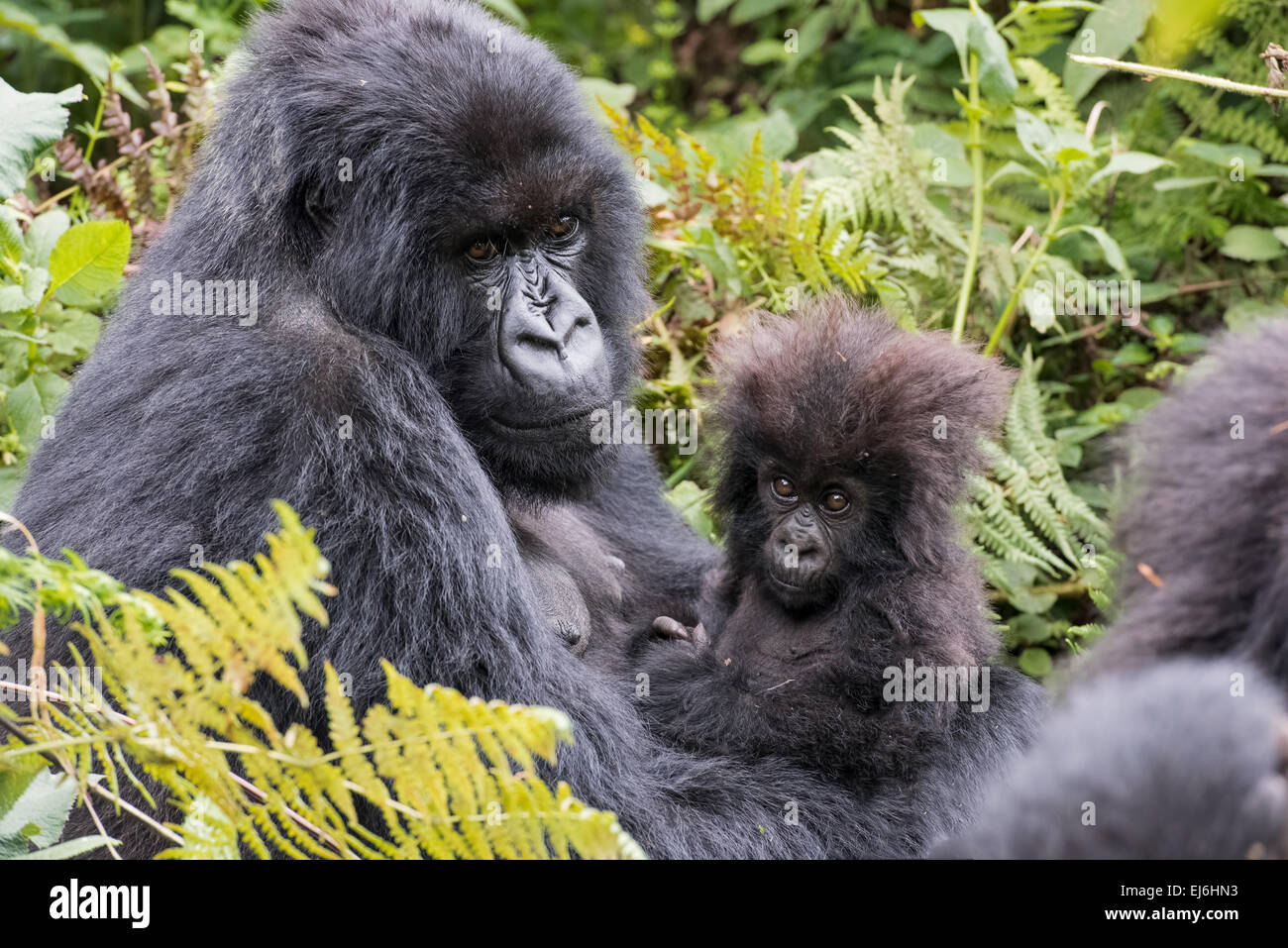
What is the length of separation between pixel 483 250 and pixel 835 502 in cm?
97

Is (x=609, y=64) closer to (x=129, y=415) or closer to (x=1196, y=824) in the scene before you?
(x=129, y=415)

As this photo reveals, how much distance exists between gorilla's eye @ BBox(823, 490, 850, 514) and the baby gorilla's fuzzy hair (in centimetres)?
6

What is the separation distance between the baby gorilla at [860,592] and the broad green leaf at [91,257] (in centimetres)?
147

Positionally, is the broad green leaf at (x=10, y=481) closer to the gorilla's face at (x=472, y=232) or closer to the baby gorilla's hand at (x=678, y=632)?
the gorilla's face at (x=472, y=232)

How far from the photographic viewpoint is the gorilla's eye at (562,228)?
3002mm

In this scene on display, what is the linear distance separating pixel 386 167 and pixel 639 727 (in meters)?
1.24

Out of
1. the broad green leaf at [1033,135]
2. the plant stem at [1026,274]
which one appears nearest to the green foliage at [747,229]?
the plant stem at [1026,274]

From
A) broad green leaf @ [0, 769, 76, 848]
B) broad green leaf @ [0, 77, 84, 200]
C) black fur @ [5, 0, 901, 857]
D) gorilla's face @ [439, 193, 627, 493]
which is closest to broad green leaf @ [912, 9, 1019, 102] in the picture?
black fur @ [5, 0, 901, 857]

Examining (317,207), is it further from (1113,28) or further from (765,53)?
(765,53)

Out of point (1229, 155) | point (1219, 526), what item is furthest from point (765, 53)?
point (1219, 526)

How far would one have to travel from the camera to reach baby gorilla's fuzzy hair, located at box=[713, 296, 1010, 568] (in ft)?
10.3

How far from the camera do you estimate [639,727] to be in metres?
2.90

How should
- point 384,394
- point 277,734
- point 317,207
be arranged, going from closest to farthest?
point 277,734 → point 384,394 → point 317,207

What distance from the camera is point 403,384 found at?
269cm
